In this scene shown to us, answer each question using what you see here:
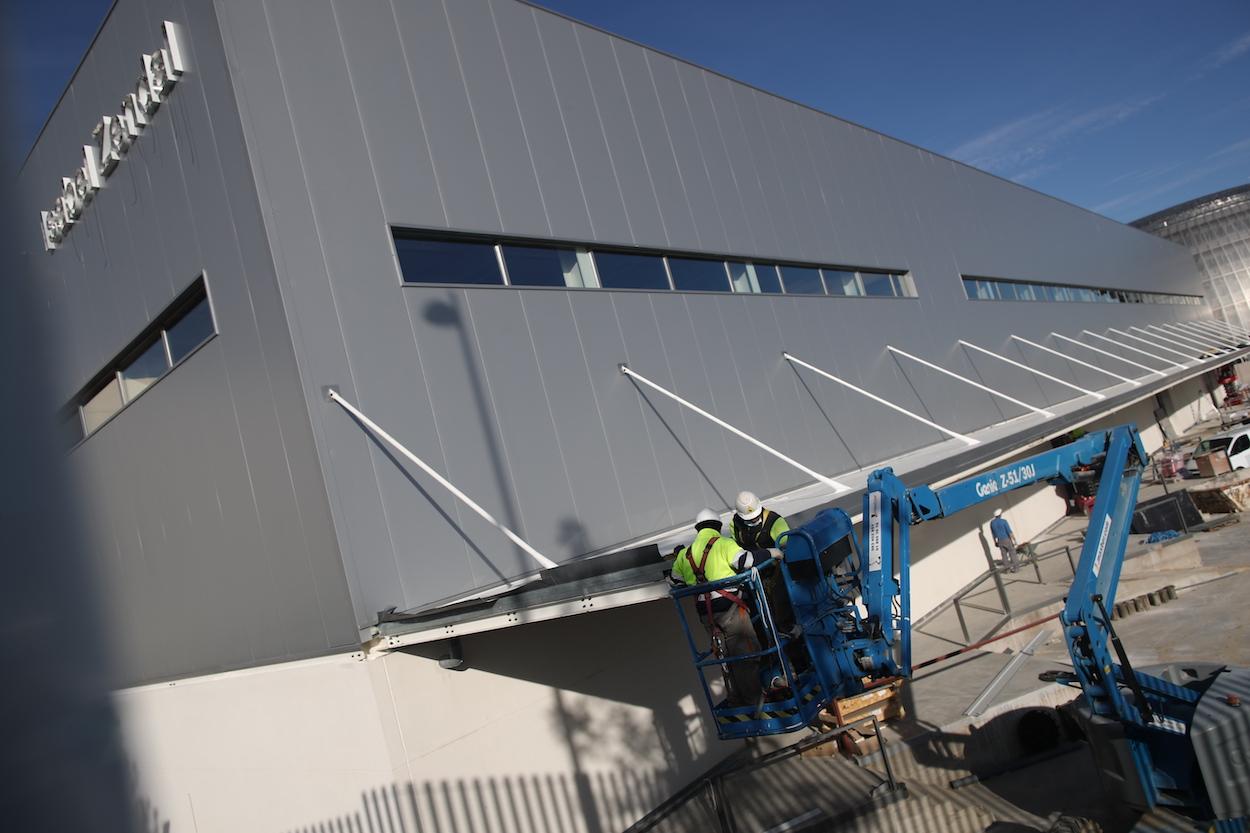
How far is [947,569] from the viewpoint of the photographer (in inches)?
621

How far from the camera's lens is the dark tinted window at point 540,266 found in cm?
942

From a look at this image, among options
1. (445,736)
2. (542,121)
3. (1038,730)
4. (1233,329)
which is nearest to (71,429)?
(445,736)

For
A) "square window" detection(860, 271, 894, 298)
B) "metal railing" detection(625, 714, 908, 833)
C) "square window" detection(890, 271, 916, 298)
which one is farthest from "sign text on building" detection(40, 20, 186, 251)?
"square window" detection(890, 271, 916, 298)

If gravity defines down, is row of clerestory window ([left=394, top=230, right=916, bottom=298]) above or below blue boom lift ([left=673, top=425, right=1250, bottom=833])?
above

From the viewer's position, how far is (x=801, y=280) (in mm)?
14234

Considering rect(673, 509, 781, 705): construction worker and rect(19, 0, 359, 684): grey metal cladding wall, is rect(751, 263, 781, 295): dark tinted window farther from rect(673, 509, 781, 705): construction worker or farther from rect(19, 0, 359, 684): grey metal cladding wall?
rect(673, 509, 781, 705): construction worker

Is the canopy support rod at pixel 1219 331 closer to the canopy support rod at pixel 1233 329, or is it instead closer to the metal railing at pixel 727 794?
the canopy support rod at pixel 1233 329

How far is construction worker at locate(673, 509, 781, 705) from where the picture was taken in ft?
16.7

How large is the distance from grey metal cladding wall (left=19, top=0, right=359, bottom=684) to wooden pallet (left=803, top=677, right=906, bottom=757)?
5690 mm

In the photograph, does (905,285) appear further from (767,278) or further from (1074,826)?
(1074,826)

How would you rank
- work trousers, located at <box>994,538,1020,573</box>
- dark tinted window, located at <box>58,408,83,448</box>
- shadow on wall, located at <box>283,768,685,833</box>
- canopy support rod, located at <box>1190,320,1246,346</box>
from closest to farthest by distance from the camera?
shadow on wall, located at <box>283,768,685,833</box>
dark tinted window, located at <box>58,408,83,448</box>
work trousers, located at <box>994,538,1020,573</box>
canopy support rod, located at <box>1190,320,1246,346</box>

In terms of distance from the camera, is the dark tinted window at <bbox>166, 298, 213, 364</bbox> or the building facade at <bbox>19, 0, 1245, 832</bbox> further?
the dark tinted window at <bbox>166, 298, 213, 364</bbox>

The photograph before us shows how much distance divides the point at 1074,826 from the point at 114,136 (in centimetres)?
1217

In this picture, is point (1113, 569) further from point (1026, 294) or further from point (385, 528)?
point (1026, 294)
